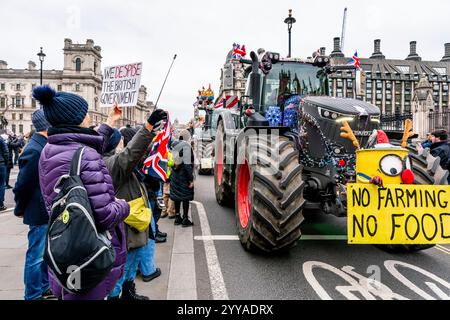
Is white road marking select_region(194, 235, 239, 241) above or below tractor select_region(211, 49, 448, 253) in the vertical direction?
below

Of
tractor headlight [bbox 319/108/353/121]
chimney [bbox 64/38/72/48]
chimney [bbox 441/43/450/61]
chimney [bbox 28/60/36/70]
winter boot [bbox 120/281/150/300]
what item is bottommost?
winter boot [bbox 120/281/150/300]

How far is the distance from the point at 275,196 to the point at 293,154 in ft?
2.00

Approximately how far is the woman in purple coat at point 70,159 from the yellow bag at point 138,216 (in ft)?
2.59

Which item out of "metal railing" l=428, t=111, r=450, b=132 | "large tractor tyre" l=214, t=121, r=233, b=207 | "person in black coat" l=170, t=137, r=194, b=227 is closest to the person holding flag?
"person in black coat" l=170, t=137, r=194, b=227

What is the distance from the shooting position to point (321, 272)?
153 inches

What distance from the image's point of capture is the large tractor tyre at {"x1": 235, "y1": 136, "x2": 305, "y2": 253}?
3.70 m

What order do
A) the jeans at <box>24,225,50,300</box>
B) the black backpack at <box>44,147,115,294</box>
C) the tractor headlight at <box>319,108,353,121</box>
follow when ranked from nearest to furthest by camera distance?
1. the black backpack at <box>44,147,115,294</box>
2. the jeans at <box>24,225,50,300</box>
3. the tractor headlight at <box>319,108,353,121</box>

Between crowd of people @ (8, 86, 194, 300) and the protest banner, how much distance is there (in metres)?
1.79

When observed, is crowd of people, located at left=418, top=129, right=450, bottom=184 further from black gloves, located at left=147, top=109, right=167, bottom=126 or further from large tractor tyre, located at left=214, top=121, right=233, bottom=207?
black gloves, located at left=147, top=109, right=167, bottom=126

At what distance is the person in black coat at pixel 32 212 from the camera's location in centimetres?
311

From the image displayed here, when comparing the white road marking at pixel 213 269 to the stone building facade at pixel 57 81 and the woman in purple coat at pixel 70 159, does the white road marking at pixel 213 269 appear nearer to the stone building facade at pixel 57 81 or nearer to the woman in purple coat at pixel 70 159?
the woman in purple coat at pixel 70 159

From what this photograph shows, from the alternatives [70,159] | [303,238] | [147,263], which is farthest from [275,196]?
[70,159]

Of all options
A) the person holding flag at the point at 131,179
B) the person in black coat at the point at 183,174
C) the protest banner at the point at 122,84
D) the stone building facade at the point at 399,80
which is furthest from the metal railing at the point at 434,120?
the stone building facade at the point at 399,80
